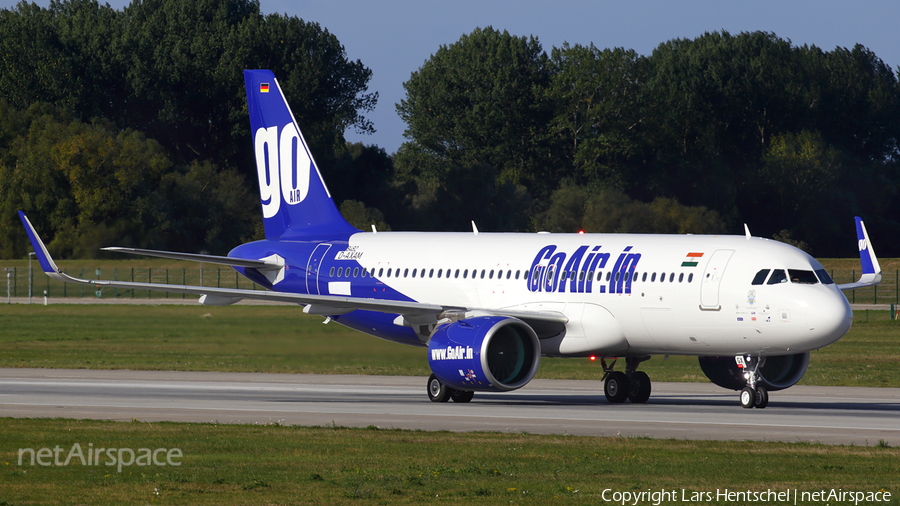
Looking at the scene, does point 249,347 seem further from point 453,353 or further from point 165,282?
point 165,282

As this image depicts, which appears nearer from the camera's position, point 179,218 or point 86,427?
point 86,427

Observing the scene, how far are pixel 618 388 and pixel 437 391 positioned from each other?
4290 millimetres

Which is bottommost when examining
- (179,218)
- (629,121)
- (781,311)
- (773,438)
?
(773,438)

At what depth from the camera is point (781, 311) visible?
2533 centimetres

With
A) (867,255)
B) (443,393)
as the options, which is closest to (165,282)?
(443,393)

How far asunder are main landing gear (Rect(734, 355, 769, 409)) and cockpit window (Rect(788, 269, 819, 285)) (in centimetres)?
202

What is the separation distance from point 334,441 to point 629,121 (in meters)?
93.0

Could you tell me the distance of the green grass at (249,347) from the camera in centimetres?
3316

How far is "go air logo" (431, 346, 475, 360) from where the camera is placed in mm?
26781

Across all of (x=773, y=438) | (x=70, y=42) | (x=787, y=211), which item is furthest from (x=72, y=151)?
(x=773, y=438)

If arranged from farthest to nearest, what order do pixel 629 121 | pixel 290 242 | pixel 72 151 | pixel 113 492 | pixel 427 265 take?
pixel 629 121
pixel 72 151
pixel 290 242
pixel 427 265
pixel 113 492

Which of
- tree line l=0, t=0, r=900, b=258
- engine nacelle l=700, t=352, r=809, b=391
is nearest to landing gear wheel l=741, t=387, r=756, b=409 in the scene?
engine nacelle l=700, t=352, r=809, b=391

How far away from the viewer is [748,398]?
26938 mm

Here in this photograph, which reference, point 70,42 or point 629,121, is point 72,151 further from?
point 629,121
